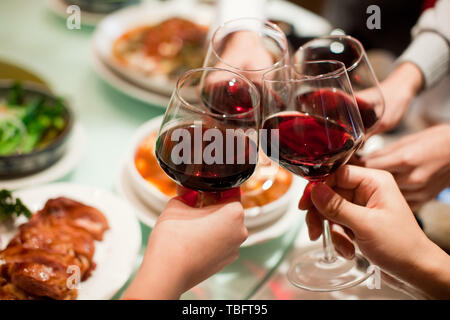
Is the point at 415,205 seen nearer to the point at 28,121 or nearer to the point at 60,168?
the point at 60,168

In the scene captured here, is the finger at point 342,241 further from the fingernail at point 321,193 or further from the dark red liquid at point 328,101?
the dark red liquid at point 328,101

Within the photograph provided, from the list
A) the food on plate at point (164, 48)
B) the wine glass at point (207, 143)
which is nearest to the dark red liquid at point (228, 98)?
the wine glass at point (207, 143)

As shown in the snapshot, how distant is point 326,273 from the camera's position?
3.91ft

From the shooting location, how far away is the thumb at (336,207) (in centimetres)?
95

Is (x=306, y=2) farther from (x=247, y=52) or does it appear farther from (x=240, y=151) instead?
(x=240, y=151)

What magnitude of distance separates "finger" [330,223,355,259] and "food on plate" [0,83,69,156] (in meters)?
0.87

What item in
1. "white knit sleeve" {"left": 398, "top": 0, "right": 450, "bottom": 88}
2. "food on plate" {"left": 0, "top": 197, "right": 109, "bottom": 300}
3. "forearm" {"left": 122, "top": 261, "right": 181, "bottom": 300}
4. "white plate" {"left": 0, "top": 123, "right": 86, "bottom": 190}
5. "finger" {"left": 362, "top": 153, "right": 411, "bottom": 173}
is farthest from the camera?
"white knit sleeve" {"left": 398, "top": 0, "right": 450, "bottom": 88}

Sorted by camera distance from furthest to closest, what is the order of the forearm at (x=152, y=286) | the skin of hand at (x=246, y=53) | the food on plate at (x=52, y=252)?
the skin of hand at (x=246, y=53)
the food on plate at (x=52, y=252)
the forearm at (x=152, y=286)

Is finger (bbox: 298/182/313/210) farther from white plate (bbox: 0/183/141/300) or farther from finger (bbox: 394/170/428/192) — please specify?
white plate (bbox: 0/183/141/300)

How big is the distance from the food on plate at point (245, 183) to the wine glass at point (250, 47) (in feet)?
0.35

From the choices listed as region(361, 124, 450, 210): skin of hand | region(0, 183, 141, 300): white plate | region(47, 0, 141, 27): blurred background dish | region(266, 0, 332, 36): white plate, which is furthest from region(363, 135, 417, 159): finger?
region(47, 0, 141, 27): blurred background dish

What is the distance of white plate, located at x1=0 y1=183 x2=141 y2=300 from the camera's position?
1.11m

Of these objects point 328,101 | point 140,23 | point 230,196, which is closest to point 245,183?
point 230,196
